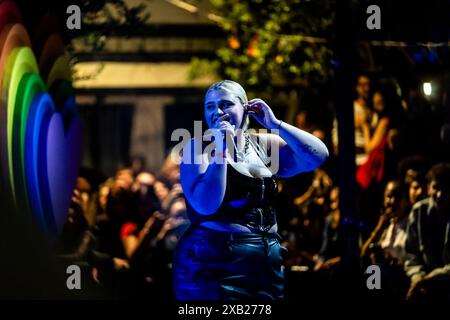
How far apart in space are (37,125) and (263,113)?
4.40 metres

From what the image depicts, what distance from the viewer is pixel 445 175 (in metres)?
8.48

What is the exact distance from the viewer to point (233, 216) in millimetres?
4484

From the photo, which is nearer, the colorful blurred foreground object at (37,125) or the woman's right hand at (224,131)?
the woman's right hand at (224,131)

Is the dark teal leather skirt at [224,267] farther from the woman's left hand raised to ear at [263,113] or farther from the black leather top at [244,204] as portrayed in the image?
the woman's left hand raised to ear at [263,113]

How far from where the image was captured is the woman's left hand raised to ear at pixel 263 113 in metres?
4.54

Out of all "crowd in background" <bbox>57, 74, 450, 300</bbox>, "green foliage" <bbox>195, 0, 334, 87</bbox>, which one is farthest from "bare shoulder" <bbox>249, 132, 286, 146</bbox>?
"green foliage" <bbox>195, 0, 334, 87</bbox>

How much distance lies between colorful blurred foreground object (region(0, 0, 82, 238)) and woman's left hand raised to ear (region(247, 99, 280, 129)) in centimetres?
368

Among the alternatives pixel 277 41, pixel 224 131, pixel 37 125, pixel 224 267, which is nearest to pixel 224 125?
pixel 224 131

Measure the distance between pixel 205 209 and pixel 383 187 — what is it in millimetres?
5171

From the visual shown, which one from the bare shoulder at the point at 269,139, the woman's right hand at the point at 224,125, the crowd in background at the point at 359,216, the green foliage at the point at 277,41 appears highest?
the green foliage at the point at 277,41

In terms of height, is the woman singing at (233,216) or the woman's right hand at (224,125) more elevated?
the woman's right hand at (224,125)

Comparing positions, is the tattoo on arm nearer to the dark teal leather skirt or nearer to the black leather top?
the black leather top

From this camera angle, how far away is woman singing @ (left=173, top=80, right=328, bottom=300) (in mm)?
4426

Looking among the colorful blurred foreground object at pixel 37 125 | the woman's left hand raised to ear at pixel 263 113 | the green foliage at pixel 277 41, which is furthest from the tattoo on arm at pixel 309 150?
the green foliage at pixel 277 41
